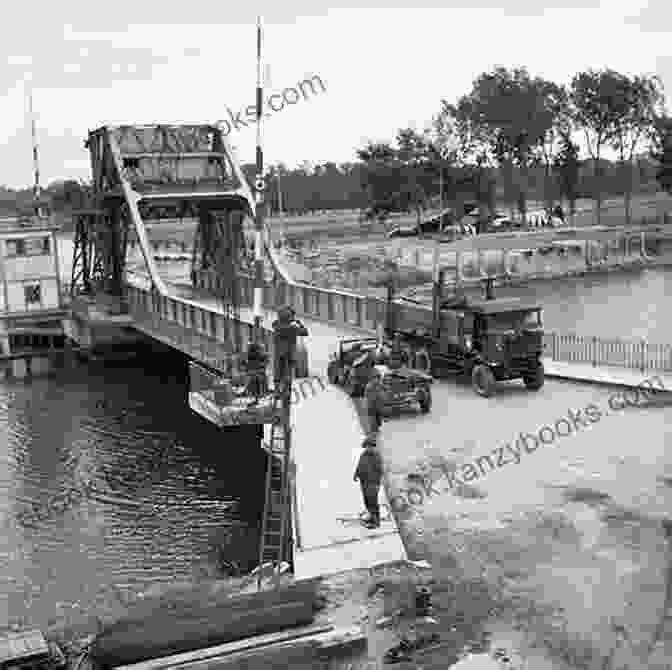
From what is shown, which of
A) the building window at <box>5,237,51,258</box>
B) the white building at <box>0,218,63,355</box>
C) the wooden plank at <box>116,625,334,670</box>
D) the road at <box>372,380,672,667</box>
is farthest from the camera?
the building window at <box>5,237,51,258</box>

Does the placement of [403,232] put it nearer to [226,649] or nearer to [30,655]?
[30,655]

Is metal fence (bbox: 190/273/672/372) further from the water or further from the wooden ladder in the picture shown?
the wooden ladder

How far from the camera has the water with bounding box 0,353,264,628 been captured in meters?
17.5

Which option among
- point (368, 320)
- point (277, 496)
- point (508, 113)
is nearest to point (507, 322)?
point (277, 496)

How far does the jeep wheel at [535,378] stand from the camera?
73.8 ft

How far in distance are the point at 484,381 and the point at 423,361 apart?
2308 millimetres

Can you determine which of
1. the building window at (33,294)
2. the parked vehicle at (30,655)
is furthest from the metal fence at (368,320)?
the parked vehicle at (30,655)

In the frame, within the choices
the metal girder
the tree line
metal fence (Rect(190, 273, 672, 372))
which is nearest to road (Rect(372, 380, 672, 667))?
metal fence (Rect(190, 273, 672, 372))

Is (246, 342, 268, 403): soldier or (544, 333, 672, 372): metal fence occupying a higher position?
(246, 342, 268, 403): soldier

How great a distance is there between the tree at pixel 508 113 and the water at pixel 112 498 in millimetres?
57937

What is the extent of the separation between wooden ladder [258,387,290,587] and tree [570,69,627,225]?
70924 mm

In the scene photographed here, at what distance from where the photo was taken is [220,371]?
1078 inches

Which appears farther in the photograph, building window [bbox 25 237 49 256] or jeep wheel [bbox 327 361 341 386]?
building window [bbox 25 237 49 256]

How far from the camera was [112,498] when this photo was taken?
2264 centimetres
